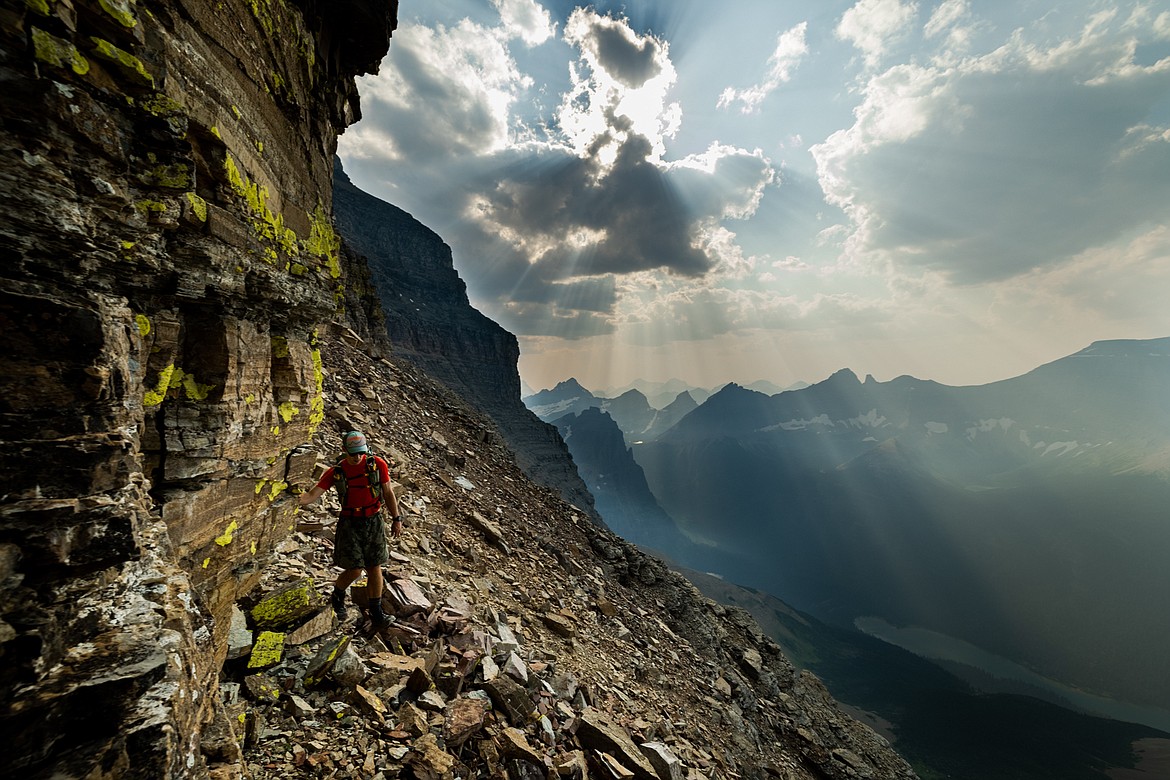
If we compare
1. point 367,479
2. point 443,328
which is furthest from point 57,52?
point 443,328

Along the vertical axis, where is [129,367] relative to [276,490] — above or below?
above

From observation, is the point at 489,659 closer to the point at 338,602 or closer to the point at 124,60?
the point at 338,602

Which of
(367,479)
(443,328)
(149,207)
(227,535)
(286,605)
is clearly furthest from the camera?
(443,328)

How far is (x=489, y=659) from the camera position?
7.83 metres

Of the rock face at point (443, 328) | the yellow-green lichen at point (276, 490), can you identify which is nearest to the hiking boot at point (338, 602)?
the yellow-green lichen at point (276, 490)

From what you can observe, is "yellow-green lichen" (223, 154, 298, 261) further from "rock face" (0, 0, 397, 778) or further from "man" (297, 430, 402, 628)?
"man" (297, 430, 402, 628)

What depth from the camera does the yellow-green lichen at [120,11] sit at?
3762 mm

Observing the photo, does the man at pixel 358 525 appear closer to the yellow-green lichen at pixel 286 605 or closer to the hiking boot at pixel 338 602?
the hiking boot at pixel 338 602

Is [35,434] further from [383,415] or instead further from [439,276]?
[439,276]

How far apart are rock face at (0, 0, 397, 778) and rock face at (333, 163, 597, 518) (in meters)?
93.7

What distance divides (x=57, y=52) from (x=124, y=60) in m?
0.57

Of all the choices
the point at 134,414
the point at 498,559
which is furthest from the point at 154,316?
the point at 498,559

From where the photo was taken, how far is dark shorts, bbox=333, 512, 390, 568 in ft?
22.9

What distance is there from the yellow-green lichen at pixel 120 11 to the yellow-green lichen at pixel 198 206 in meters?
1.49
